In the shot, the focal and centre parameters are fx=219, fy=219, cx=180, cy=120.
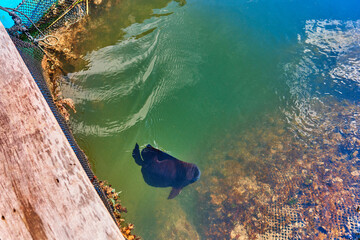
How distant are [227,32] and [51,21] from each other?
138 inches

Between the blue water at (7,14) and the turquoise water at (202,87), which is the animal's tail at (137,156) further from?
the blue water at (7,14)

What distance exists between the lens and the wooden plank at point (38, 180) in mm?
1843

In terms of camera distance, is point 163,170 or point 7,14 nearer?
point 163,170

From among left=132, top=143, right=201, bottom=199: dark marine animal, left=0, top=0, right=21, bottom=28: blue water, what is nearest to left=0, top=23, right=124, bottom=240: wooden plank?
left=132, top=143, right=201, bottom=199: dark marine animal

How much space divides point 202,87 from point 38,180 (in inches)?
125

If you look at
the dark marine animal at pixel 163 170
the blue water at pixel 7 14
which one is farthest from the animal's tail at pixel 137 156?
the blue water at pixel 7 14

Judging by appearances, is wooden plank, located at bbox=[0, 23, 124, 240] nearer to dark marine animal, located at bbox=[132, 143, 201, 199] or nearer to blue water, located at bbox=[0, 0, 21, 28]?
dark marine animal, located at bbox=[132, 143, 201, 199]

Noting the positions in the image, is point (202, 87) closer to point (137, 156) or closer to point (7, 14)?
point (137, 156)

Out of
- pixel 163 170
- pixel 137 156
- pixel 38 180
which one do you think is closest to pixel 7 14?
pixel 137 156

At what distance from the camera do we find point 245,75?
4480 millimetres

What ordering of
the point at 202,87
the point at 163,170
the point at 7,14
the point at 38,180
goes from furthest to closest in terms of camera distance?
1. the point at 202,87
2. the point at 7,14
3. the point at 163,170
4. the point at 38,180

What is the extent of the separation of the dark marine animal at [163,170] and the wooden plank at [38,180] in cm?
166

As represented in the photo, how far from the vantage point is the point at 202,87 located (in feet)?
14.2

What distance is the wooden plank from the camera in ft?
6.05
